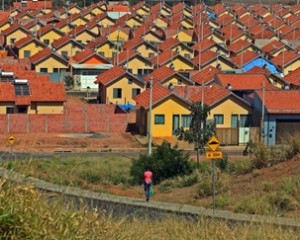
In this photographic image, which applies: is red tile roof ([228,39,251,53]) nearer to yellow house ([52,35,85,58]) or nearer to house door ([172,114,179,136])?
yellow house ([52,35,85,58])

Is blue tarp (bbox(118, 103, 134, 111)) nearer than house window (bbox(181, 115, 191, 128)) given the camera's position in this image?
No

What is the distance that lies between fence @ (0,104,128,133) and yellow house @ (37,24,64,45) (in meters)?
29.0

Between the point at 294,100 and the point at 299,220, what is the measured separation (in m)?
27.1

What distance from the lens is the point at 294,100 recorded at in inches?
1391

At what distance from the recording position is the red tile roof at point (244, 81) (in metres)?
39.4

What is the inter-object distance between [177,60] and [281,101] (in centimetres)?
1826

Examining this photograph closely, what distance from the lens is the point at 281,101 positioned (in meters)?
35.2

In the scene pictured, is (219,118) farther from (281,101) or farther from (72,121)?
(72,121)

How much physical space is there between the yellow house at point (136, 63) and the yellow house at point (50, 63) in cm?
364

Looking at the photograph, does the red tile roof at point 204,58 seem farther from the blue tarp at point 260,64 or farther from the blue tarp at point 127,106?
the blue tarp at point 127,106

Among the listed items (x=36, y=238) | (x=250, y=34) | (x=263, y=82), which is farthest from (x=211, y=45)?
(x=36, y=238)

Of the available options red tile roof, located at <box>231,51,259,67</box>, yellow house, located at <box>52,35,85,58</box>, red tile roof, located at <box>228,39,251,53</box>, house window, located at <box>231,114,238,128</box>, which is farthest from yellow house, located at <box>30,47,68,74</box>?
house window, located at <box>231,114,238,128</box>

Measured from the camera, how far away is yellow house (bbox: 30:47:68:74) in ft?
172

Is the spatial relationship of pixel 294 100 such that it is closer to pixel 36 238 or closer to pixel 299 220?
pixel 299 220
